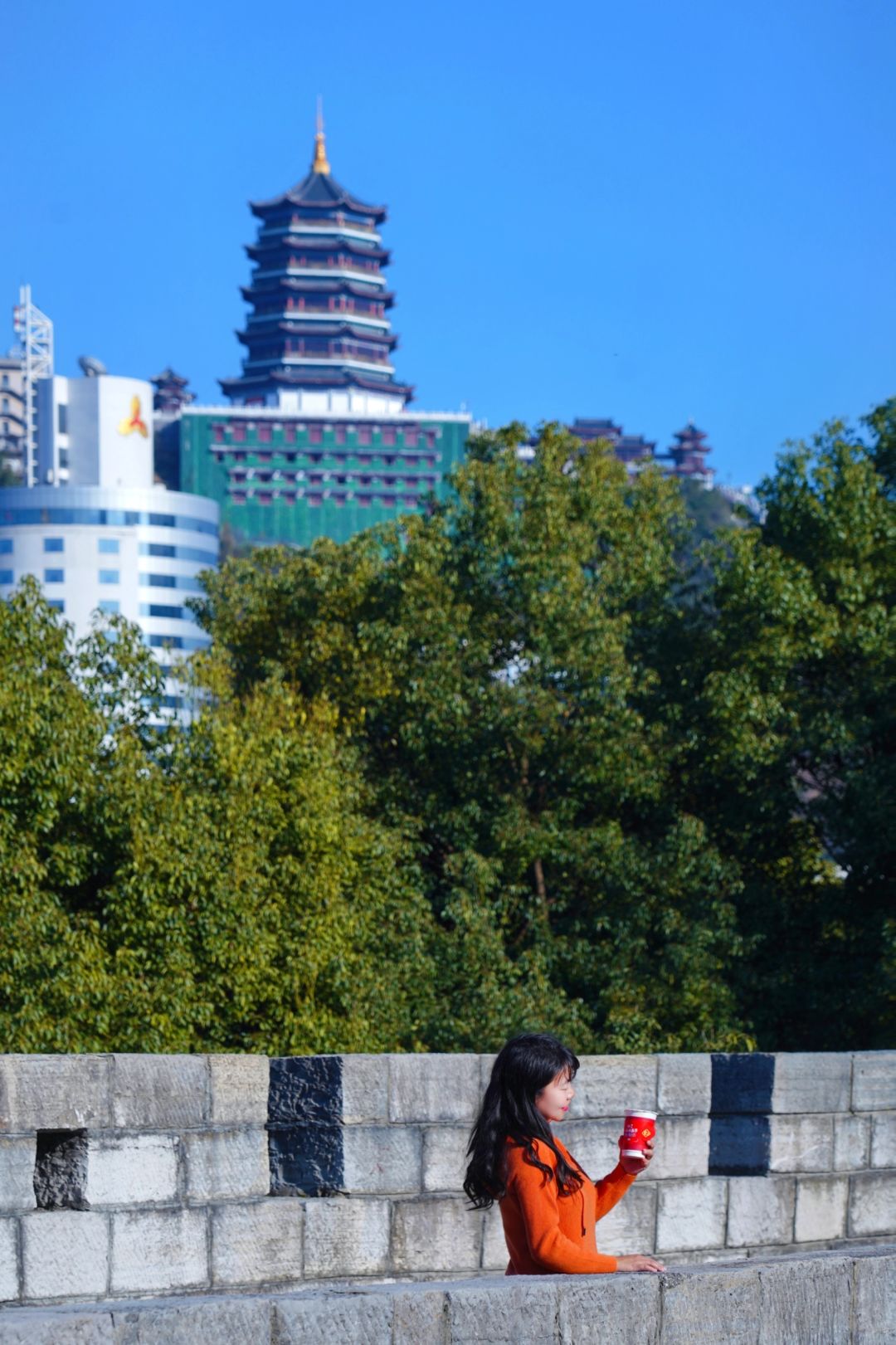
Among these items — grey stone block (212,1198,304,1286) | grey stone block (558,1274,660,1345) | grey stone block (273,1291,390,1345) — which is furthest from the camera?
grey stone block (212,1198,304,1286)

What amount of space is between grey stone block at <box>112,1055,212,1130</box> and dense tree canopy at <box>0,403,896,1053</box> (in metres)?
7.31

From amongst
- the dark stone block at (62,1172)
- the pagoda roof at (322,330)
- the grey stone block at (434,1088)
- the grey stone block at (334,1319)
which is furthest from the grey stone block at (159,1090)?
the pagoda roof at (322,330)

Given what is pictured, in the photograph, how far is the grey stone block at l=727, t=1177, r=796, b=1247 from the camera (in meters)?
6.84

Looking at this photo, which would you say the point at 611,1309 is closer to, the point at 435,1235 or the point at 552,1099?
the point at 552,1099

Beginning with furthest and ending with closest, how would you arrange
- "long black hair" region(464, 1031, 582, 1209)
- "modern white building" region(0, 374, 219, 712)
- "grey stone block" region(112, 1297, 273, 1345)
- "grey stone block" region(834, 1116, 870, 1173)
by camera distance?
"modern white building" region(0, 374, 219, 712) → "grey stone block" region(834, 1116, 870, 1173) → "long black hair" region(464, 1031, 582, 1209) → "grey stone block" region(112, 1297, 273, 1345)

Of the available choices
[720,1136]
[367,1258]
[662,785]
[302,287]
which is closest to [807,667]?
[662,785]

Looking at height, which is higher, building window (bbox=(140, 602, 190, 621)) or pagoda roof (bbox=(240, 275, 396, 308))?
pagoda roof (bbox=(240, 275, 396, 308))

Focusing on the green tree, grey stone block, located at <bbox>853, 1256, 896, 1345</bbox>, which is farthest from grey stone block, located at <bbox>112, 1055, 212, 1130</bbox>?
the green tree

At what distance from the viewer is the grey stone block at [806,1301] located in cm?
388

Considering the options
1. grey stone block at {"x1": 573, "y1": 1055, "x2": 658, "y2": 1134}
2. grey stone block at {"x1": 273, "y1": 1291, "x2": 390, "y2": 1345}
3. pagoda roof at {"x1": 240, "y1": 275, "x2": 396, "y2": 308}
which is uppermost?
pagoda roof at {"x1": 240, "y1": 275, "x2": 396, "y2": 308}

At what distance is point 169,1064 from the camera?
5.57m

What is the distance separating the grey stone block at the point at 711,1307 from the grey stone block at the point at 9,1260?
92.3 inches

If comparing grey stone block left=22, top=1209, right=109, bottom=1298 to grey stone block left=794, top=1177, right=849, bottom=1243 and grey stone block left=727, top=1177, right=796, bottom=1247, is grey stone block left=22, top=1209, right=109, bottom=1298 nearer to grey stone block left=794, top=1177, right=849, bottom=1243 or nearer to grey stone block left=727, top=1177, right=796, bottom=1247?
grey stone block left=727, top=1177, right=796, bottom=1247

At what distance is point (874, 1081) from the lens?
7.32 metres
